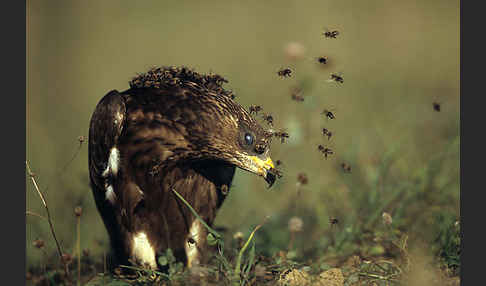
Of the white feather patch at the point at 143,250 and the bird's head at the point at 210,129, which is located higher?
the bird's head at the point at 210,129

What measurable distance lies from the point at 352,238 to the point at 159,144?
5.96 feet

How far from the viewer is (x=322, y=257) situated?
3906mm

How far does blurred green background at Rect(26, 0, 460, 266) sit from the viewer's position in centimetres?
454

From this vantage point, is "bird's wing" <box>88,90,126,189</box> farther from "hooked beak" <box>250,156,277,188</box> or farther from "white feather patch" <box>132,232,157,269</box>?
"hooked beak" <box>250,156,277,188</box>

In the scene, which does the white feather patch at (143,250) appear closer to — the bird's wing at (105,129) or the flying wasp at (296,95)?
the bird's wing at (105,129)

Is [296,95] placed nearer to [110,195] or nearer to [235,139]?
[235,139]

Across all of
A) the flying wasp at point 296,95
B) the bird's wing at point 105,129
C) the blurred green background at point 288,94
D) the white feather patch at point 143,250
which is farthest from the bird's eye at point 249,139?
the white feather patch at point 143,250

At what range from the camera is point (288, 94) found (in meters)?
6.34

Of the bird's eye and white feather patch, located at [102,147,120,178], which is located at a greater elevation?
the bird's eye

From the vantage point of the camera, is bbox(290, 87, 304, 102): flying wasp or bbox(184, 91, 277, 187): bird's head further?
bbox(290, 87, 304, 102): flying wasp

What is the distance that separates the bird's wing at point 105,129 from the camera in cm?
312

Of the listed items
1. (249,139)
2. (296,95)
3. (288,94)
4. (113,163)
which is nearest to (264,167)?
(249,139)

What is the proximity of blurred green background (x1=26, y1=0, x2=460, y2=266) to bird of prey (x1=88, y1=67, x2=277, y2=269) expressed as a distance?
714 mm

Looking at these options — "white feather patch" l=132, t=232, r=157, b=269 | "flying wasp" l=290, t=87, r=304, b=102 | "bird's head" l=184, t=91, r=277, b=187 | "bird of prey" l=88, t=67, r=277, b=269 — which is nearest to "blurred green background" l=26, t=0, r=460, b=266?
"flying wasp" l=290, t=87, r=304, b=102
